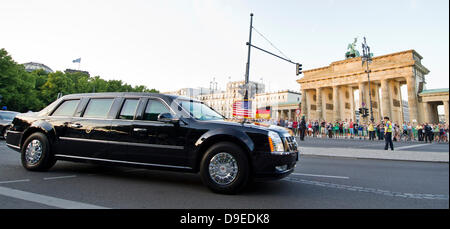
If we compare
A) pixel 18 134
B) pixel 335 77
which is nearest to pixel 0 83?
pixel 18 134

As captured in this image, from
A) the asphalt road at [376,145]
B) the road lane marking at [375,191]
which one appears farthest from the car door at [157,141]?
the asphalt road at [376,145]

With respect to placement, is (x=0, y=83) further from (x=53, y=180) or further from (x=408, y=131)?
(x=408, y=131)

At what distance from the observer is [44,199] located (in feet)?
11.3

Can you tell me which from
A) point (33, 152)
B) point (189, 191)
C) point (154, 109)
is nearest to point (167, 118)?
point (154, 109)

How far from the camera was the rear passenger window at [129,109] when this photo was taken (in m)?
4.91

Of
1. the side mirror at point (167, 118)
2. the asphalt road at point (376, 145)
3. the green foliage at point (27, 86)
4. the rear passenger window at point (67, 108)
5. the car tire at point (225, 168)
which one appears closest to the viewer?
the car tire at point (225, 168)

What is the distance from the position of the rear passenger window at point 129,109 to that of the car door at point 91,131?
30 cm

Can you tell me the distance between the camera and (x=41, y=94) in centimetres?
4569

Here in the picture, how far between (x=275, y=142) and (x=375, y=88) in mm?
63898

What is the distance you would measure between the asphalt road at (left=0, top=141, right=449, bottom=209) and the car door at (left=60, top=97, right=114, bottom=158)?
0.55 metres

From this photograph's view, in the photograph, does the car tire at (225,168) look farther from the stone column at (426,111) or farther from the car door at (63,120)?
the stone column at (426,111)

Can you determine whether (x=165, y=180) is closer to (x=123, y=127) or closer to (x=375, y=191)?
(x=123, y=127)

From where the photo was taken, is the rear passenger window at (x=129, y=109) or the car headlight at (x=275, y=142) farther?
the rear passenger window at (x=129, y=109)
